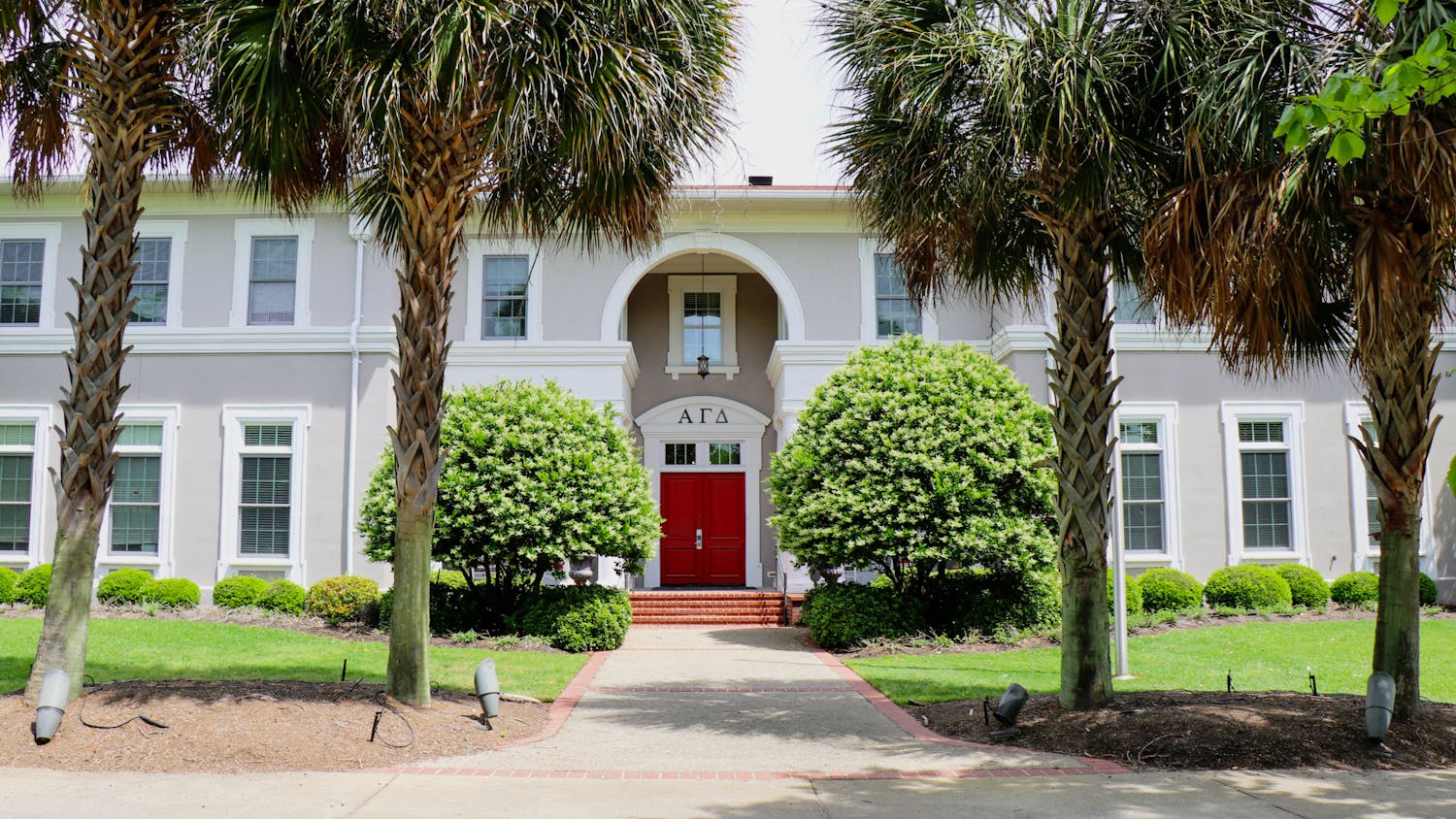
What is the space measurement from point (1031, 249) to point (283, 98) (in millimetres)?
6478

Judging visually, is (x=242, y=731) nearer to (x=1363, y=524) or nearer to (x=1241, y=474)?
(x=1241, y=474)

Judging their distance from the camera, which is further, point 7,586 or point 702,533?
point 702,533

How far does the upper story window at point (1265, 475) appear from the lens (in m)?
18.1

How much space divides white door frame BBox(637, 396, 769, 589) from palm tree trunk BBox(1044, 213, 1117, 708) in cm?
1260

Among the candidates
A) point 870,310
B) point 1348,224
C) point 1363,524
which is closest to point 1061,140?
point 1348,224

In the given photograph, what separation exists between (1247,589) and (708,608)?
339 inches

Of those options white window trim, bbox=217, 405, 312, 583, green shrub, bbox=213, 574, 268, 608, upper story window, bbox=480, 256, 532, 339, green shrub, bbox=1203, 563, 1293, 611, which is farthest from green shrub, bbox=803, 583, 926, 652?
white window trim, bbox=217, 405, 312, 583

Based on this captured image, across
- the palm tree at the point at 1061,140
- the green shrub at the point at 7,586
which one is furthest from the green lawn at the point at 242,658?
the palm tree at the point at 1061,140

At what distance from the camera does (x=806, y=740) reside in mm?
7914

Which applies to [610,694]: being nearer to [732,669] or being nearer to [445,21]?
[732,669]

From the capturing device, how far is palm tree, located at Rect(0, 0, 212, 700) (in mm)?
7477

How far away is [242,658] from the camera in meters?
12.0

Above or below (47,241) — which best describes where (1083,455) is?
below

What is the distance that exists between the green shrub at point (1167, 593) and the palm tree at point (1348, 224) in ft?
30.3
